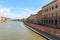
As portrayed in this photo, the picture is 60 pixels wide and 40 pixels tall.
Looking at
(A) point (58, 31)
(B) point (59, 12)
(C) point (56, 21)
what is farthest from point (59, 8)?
(A) point (58, 31)

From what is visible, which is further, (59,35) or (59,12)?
(59,12)

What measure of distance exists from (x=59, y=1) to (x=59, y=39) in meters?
18.7

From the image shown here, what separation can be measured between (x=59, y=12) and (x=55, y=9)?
124 inches

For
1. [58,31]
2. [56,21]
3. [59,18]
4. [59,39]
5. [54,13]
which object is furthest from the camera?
[54,13]

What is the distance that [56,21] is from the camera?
3700 centimetres

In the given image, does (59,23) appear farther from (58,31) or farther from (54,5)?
(58,31)

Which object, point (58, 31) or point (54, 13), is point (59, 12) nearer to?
point (54, 13)

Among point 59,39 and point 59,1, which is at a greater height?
point 59,1

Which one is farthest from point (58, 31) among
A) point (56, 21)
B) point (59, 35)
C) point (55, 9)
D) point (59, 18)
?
point (55, 9)

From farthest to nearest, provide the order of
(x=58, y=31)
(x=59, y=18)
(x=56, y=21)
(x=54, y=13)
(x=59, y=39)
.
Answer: (x=54, y=13) < (x=56, y=21) < (x=59, y=18) < (x=58, y=31) < (x=59, y=39)

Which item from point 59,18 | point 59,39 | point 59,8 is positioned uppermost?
point 59,8

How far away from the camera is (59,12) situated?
36062mm

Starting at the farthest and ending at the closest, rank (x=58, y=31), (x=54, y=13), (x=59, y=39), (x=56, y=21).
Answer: (x=54, y=13) < (x=56, y=21) < (x=58, y=31) < (x=59, y=39)

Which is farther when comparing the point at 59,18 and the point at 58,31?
the point at 59,18
